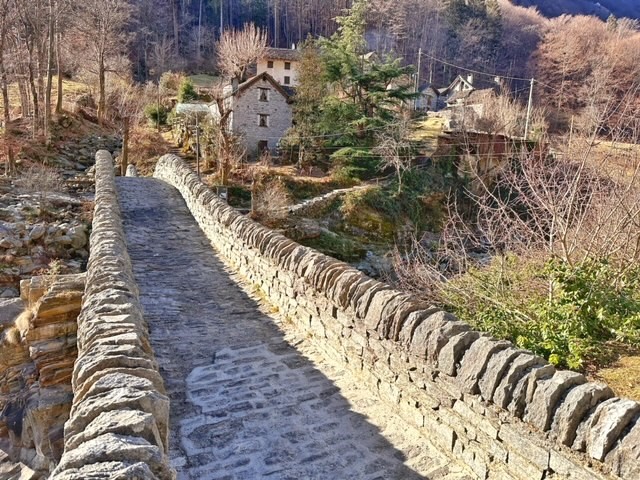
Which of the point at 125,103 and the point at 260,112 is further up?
the point at 125,103

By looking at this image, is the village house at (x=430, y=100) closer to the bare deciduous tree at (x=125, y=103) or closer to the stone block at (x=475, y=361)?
the bare deciduous tree at (x=125, y=103)

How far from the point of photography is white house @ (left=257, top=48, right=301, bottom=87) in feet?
143

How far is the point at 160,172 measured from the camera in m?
18.8

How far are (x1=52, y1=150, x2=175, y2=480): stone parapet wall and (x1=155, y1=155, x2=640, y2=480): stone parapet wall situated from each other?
2013 millimetres

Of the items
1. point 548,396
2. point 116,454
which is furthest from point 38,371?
point 548,396

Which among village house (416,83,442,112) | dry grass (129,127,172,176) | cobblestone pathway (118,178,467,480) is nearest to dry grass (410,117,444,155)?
village house (416,83,442,112)

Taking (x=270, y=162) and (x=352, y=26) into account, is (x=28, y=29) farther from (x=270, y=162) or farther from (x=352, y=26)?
(x=352, y=26)

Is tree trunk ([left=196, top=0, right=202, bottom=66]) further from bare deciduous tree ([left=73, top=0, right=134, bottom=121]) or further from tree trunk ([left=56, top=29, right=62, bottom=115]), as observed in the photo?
tree trunk ([left=56, top=29, right=62, bottom=115])

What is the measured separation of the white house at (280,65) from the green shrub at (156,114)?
1007 centimetres

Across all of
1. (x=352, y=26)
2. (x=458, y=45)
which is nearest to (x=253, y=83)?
(x=352, y=26)

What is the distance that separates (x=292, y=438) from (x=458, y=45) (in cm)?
7225

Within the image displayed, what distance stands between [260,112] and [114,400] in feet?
99.5

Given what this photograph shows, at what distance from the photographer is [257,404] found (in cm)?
461

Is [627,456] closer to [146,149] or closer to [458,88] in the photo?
[146,149]
